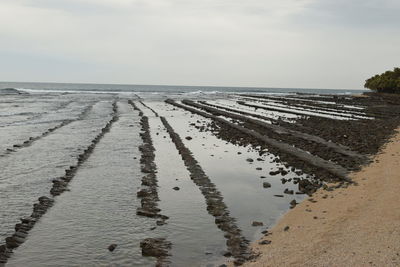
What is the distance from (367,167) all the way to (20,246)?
40.2 ft

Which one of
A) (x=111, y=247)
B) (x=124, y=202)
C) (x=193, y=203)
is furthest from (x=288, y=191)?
(x=111, y=247)

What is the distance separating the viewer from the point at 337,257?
24.0 feet

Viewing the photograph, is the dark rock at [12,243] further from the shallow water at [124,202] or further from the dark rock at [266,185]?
the dark rock at [266,185]

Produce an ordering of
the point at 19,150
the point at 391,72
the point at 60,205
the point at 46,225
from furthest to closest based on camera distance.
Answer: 1. the point at 391,72
2. the point at 19,150
3. the point at 60,205
4. the point at 46,225

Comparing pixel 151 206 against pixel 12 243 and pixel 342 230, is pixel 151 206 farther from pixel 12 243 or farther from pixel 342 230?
pixel 342 230

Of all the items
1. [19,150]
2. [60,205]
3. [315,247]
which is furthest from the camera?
[19,150]

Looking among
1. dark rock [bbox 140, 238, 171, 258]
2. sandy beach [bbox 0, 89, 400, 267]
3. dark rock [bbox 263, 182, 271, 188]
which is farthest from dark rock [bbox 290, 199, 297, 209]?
dark rock [bbox 140, 238, 171, 258]

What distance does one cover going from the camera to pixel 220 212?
34.7ft

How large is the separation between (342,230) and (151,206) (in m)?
5.01

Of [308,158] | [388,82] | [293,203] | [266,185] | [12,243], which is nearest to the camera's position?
[12,243]

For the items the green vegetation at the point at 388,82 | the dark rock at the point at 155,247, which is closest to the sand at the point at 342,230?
the dark rock at the point at 155,247

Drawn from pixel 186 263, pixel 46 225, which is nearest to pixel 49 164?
pixel 46 225

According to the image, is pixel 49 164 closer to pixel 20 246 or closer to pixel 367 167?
pixel 20 246

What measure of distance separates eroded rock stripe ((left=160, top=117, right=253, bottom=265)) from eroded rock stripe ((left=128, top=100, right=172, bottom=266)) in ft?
4.30
